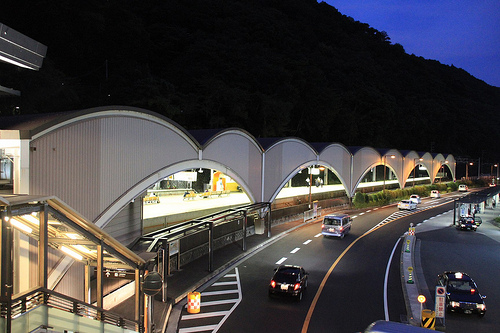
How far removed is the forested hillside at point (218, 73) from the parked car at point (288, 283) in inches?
1062

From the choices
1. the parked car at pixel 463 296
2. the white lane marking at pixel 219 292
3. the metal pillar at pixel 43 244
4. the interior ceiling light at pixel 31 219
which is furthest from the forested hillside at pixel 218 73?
the parked car at pixel 463 296

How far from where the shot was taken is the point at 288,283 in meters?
14.8

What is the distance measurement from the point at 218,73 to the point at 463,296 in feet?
159

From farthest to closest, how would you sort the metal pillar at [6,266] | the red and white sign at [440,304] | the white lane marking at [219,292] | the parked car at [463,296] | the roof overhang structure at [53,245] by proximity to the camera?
the white lane marking at [219,292], the parked car at [463,296], the red and white sign at [440,304], the roof overhang structure at [53,245], the metal pillar at [6,266]

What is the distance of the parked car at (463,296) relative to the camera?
13.7 m

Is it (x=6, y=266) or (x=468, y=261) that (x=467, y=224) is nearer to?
(x=468, y=261)

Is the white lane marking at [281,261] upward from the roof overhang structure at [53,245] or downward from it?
downward

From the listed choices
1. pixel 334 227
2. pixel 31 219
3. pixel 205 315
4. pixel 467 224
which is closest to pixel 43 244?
pixel 31 219

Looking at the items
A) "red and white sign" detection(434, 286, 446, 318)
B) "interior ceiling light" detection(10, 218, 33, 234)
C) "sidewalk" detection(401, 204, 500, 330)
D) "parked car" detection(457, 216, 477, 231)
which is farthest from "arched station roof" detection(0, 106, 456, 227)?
"parked car" detection(457, 216, 477, 231)

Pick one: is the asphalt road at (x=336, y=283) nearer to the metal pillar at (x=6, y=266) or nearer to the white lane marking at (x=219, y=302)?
the white lane marking at (x=219, y=302)

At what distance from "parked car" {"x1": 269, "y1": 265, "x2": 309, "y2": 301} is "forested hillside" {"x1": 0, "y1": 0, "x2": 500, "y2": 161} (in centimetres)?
2697

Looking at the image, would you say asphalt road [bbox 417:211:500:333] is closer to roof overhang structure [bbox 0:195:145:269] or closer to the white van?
the white van

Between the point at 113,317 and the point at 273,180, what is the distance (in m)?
21.7

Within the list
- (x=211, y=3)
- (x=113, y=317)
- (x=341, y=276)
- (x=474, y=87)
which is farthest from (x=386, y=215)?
(x=474, y=87)
